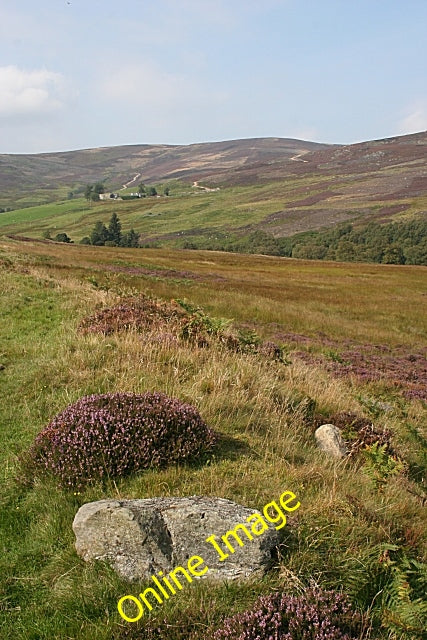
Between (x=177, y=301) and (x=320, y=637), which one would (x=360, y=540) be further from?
(x=177, y=301)

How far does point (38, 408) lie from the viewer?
7539mm

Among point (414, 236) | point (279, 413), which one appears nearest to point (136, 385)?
point (279, 413)

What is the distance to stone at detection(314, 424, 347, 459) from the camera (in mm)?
7168

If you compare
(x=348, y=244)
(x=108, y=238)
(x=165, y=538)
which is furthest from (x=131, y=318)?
(x=348, y=244)

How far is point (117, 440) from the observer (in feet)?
18.1

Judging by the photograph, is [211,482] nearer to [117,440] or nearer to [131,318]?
[117,440]

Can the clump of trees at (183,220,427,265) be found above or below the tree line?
below

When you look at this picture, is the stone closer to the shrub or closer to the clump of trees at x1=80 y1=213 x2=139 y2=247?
the shrub

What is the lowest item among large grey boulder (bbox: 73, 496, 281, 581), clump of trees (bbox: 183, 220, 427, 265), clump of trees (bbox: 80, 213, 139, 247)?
clump of trees (bbox: 183, 220, 427, 265)

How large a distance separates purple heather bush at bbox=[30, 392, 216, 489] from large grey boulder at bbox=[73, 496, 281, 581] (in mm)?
1006

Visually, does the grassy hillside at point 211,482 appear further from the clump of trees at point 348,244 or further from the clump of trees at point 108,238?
the clump of trees at point 348,244

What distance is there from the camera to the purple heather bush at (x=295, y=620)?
3.29 metres

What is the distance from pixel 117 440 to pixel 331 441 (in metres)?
3.42

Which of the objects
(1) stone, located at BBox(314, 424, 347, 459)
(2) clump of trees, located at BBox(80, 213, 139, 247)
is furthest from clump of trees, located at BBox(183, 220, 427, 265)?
(1) stone, located at BBox(314, 424, 347, 459)
